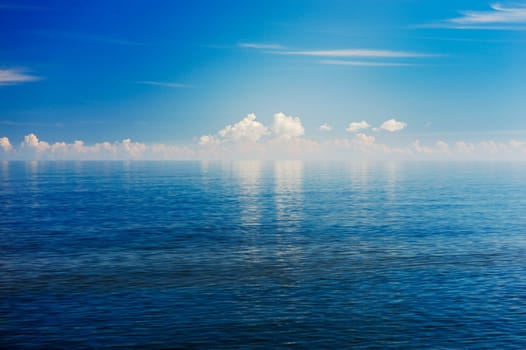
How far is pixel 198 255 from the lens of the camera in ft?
245

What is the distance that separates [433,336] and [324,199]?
11401 cm

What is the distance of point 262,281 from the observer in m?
60.2

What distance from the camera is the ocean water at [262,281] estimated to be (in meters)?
43.1

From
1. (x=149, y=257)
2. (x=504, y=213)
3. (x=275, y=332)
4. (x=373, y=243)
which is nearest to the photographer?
(x=275, y=332)

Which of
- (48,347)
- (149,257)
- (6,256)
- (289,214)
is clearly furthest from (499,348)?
(289,214)

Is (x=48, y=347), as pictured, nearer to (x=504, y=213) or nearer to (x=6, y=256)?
(x=6, y=256)

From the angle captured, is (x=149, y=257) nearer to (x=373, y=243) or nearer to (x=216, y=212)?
(x=373, y=243)

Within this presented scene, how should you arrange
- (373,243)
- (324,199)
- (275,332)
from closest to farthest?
1. (275,332)
2. (373,243)
3. (324,199)

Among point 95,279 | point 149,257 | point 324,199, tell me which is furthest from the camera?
point 324,199

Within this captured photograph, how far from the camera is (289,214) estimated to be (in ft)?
403

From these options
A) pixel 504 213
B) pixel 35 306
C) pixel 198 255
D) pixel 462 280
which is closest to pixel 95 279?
pixel 35 306

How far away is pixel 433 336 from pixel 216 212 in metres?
86.0

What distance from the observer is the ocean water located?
4312 cm

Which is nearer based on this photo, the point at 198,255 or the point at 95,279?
the point at 95,279
